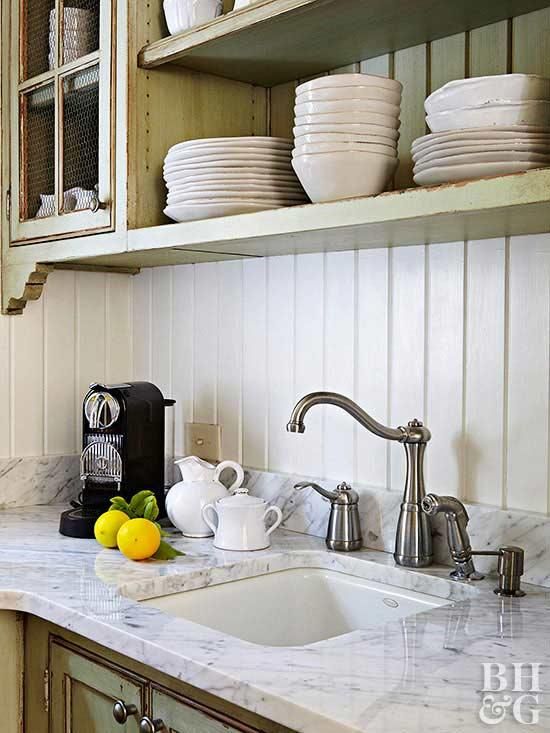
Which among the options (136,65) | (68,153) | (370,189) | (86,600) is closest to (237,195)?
(370,189)

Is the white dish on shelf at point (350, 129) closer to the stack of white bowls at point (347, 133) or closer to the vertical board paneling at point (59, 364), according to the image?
the stack of white bowls at point (347, 133)

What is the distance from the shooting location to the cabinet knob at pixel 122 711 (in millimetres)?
1363

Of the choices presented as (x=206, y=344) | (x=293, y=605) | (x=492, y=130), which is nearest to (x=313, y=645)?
(x=293, y=605)

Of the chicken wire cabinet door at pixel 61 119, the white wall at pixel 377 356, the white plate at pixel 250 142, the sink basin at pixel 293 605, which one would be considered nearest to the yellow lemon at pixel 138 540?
the sink basin at pixel 293 605

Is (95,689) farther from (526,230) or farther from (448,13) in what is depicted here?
(448,13)

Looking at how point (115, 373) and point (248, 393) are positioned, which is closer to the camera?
point (248, 393)

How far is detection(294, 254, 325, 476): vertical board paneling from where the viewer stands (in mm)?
1926

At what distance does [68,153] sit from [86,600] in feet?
3.21

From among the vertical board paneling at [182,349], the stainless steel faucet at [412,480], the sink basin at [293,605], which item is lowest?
the sink basin at [293,605]

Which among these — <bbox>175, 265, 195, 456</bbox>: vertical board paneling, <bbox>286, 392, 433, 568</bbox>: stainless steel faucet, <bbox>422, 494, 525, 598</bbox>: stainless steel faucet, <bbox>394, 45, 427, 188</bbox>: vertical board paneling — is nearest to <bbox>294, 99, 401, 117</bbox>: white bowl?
<bbox>394, 45, 427, 188</bbox>: vertical board paneling

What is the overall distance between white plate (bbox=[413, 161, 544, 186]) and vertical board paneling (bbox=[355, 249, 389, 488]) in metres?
0.48

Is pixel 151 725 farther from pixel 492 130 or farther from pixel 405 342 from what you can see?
pixel 492 130

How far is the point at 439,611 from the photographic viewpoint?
1395mm

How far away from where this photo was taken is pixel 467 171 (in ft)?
4.11
